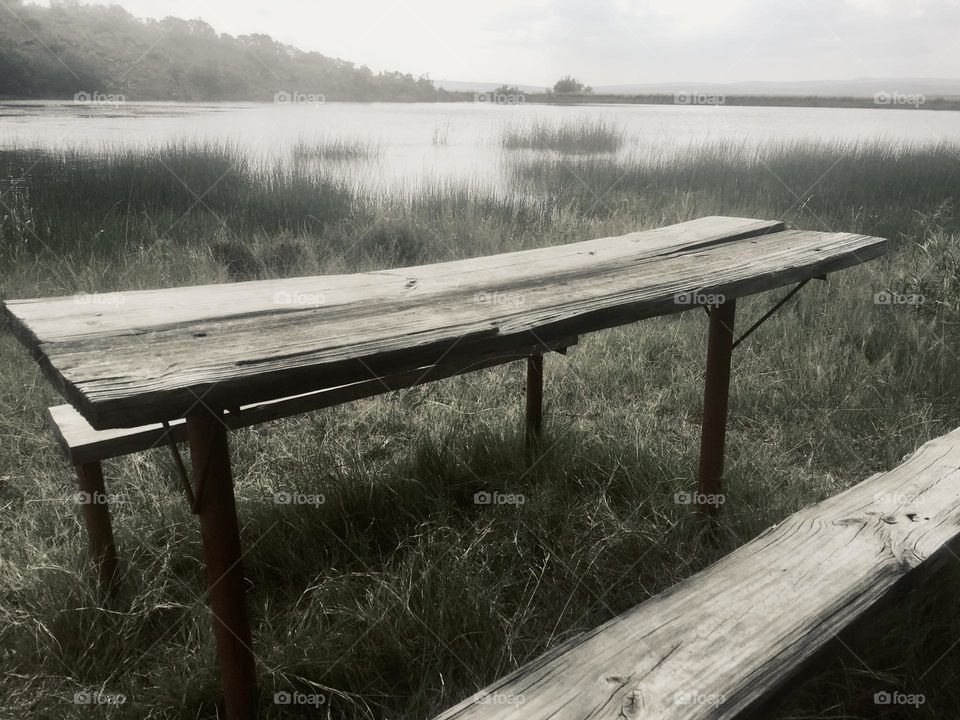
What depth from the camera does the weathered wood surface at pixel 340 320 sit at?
3.19 ft

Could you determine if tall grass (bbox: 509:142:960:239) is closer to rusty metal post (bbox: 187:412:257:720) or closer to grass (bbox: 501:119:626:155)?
grass (bbox: 501:119:626:155)

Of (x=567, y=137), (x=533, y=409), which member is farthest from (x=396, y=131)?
(x=533, y=409)

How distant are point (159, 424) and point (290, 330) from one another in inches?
30.6

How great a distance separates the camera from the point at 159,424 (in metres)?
1.78

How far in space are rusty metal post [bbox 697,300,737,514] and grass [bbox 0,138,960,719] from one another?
96mm

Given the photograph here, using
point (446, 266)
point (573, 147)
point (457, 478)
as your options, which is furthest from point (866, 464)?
point (573, 147)

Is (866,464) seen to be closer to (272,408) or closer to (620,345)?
(620,345)

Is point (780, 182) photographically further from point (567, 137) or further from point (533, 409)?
point (533, 409)

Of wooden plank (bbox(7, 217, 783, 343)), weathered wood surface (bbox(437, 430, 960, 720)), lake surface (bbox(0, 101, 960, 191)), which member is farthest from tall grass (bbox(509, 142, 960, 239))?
weathered wood surface (bbox(437, 430, 960, 720))

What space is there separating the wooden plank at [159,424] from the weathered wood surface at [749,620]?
63cm

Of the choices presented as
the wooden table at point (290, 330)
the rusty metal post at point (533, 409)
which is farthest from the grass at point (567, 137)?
the wooden table at point (290, 330)

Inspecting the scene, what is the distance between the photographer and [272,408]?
182 cm

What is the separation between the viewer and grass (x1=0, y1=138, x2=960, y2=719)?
161 cm

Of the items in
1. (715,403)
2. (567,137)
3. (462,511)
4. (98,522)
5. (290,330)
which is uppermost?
(567,137)
